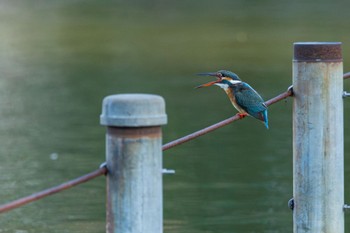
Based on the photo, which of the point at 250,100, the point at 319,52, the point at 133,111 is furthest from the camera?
the point at 250,100

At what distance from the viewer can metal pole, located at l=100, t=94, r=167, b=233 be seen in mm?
2176

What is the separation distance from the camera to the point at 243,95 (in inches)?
130

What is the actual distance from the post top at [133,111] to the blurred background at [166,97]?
2022 mm

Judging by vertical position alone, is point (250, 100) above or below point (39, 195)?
above

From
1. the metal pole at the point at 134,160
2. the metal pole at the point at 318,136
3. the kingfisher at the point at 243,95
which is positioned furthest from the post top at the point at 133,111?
the kingfisher at the point at 243,95

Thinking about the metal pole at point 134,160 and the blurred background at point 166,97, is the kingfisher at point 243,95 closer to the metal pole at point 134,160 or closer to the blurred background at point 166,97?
the blurred background at point 166,97

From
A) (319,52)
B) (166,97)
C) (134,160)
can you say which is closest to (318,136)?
(319,52)

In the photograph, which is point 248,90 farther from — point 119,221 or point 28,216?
point 28,216

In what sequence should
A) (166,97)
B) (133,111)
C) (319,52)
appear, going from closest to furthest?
(133,111)
(319,52)
(166,97)

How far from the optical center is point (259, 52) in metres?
17.2

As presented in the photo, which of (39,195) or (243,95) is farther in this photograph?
(243,95)

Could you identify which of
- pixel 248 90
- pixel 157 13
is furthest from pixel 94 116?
pixel 157 13

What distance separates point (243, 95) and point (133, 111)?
1.18 m

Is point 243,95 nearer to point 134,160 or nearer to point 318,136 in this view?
point 318,136
